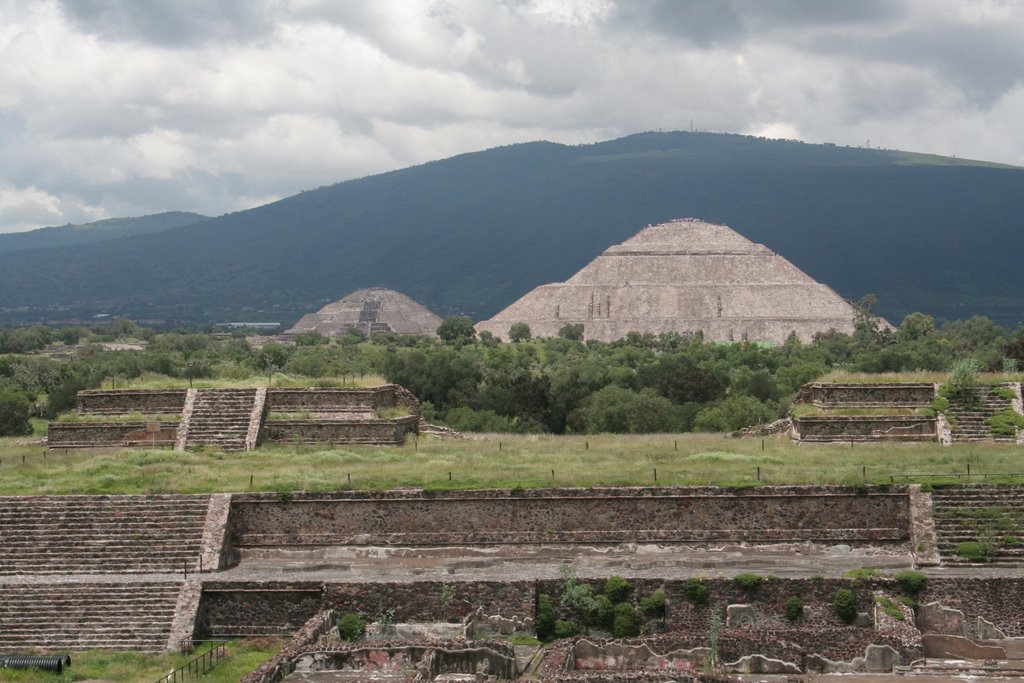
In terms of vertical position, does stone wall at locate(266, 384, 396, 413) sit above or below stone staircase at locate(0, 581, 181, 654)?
above

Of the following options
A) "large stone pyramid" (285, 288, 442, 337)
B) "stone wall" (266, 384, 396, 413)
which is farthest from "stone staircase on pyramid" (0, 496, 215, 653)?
"large stone pyramid" (285, 288, 442, 337)

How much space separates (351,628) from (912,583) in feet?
37.4

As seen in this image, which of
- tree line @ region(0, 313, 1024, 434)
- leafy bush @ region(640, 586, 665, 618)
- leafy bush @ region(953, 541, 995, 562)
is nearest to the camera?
leafy bush @ region(640, 586, 665, 618)

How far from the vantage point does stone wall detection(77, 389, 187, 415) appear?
151 feet

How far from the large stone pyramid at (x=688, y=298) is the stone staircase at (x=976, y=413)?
88.7m

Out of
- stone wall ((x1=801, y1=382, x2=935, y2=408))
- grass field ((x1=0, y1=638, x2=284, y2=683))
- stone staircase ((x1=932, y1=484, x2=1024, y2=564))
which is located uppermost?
stone wall ((x1=801, y1=382, x2=935, y2=408))

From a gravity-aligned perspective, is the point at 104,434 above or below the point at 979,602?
above

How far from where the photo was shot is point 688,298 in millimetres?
149125

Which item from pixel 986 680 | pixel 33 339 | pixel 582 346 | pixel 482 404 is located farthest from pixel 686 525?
pixel 33 339

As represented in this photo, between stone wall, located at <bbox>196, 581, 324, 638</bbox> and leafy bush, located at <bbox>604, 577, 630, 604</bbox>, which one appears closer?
leafy bush, located at <bbox>604, 577, 630, 604</bbox>

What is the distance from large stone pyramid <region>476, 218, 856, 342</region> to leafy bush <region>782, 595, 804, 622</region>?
10506 centimetres

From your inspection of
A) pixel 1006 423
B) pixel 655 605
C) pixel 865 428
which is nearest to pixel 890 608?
pixel 655 605

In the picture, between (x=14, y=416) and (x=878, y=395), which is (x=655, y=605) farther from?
(x=14, y=416)

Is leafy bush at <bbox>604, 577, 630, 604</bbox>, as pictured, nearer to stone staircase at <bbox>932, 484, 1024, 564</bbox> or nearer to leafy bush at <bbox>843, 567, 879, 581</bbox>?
leafy bush at <bbox>843, 567, 879, 581</bbox>
